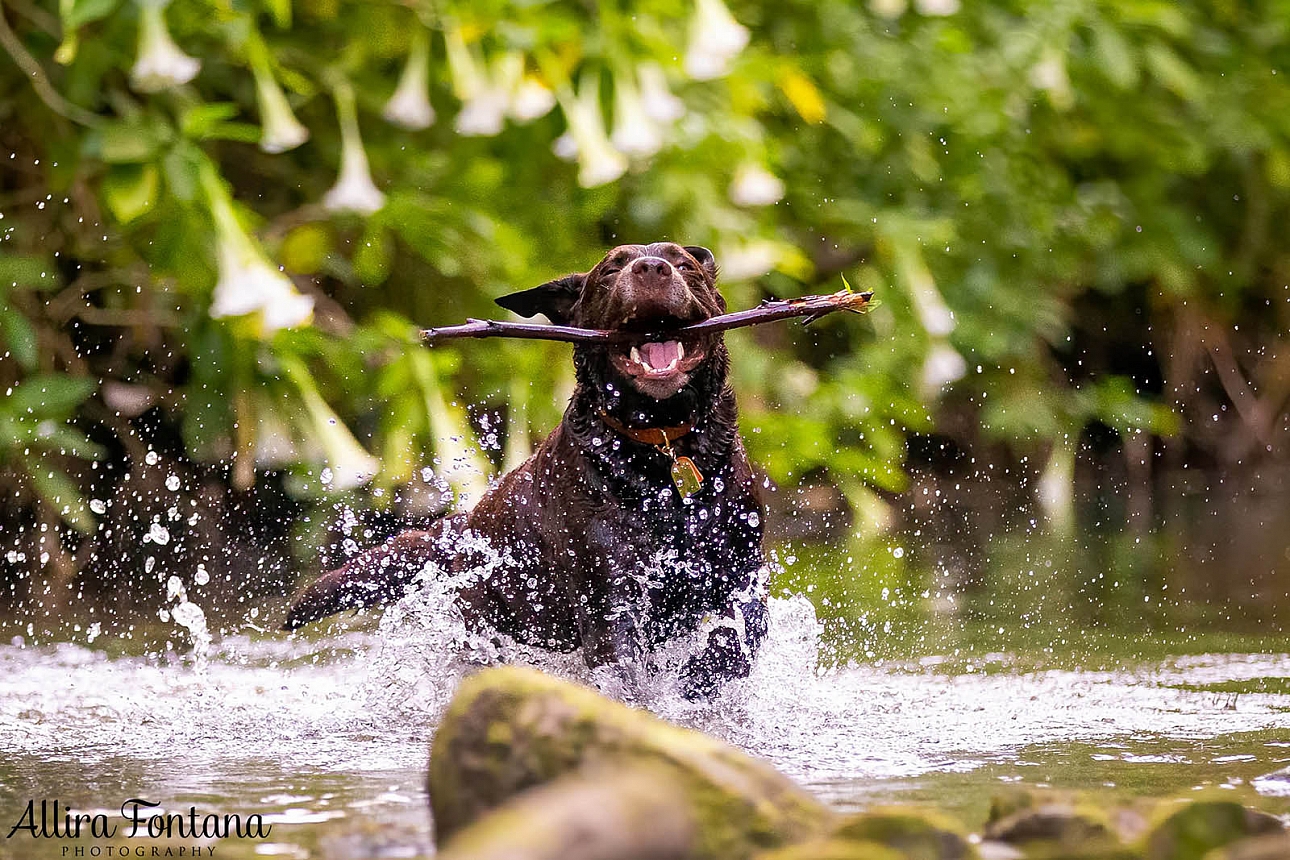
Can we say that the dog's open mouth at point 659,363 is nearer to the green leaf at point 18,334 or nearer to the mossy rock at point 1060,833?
the mossy rock at point 1060,833

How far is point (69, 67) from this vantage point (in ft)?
21.9

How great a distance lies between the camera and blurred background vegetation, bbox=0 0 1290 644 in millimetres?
6531

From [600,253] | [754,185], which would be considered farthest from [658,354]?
[600,253]

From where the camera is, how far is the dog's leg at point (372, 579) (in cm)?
490

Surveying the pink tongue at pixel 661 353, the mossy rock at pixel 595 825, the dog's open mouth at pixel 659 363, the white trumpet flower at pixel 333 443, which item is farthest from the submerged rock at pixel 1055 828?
the white trumpet flower at pixel 333 443

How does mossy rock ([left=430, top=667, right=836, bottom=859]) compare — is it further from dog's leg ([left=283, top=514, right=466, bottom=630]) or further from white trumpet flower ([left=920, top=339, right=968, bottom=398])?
white trumpet flower ([left=920, top=339, right=968, bottom=398])

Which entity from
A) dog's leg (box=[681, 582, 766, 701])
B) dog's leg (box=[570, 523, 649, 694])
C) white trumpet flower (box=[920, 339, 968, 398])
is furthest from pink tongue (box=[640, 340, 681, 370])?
white trumpet flower (box=[920, 339, 968, 398])

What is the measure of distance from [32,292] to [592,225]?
102 inches

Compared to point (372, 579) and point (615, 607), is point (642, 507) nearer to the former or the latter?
point (615, 607)

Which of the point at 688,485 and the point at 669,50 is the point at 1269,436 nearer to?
the point at 669,50

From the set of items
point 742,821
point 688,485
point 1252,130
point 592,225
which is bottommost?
point 742,821

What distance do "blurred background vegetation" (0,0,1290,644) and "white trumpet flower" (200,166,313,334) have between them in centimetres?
2

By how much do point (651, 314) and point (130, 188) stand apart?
8.07 ft

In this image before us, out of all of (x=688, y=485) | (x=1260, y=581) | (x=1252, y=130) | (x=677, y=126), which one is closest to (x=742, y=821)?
(x=688, y=485)
